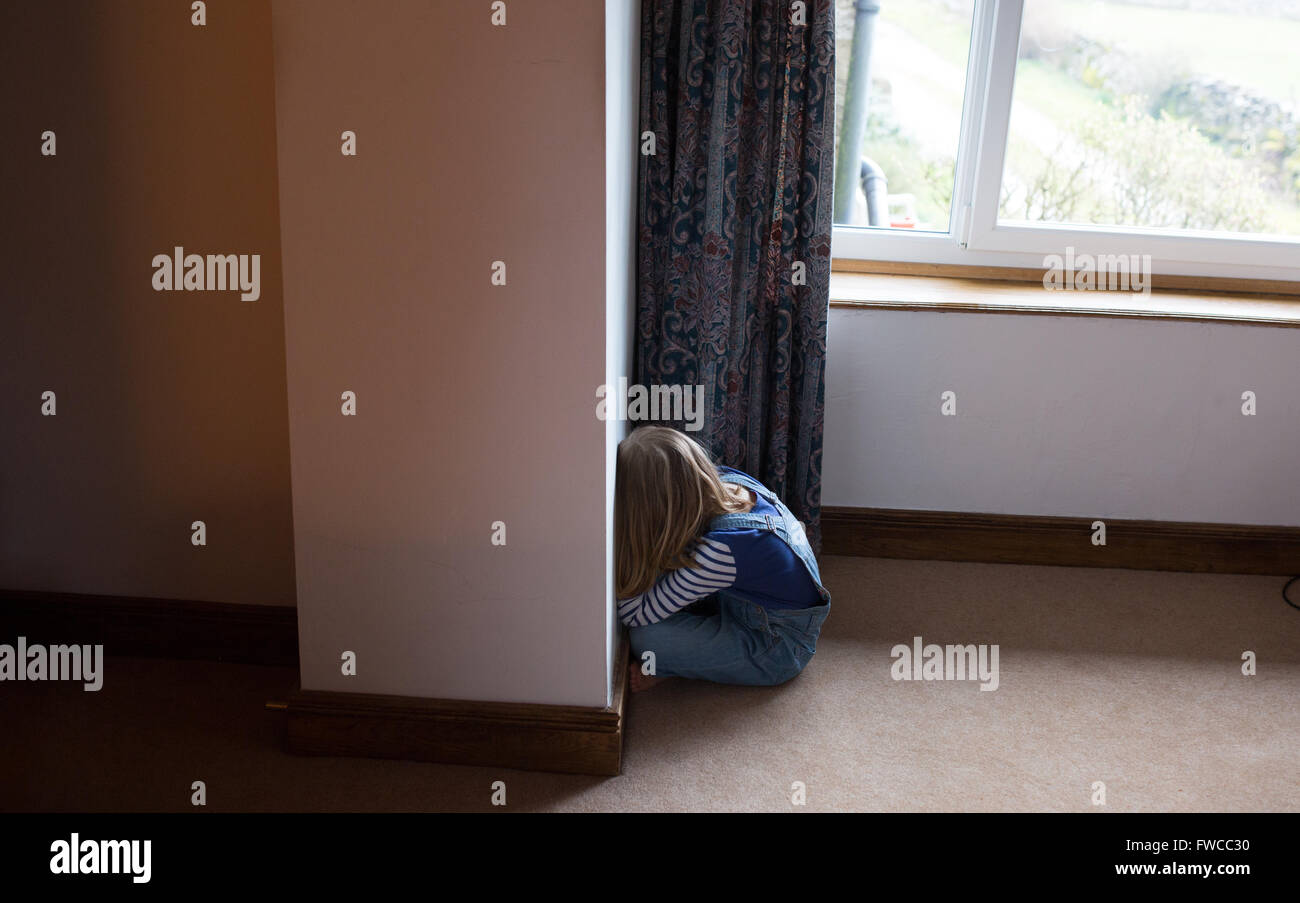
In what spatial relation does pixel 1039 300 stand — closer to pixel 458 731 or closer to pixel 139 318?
pixel 458 731

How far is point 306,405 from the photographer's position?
5.98 ft

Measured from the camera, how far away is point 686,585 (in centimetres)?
212

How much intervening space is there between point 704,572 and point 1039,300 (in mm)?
1357

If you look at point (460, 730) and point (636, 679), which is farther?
point (636, 679)

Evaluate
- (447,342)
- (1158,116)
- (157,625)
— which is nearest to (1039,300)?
(1158,116)

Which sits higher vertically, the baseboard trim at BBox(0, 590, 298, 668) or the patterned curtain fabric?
the patterned curtain fabric

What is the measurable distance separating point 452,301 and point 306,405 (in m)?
0.33

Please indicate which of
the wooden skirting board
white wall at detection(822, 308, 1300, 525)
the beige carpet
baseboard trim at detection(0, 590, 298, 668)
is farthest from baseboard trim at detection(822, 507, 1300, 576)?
baseboard trim at detection(0, 590, 298, 668)

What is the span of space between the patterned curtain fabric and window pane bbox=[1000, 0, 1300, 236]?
0.78 metres

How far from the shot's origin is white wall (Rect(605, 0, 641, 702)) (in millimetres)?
1722

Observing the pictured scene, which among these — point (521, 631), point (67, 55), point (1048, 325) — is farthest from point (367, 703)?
point (1048, 325)

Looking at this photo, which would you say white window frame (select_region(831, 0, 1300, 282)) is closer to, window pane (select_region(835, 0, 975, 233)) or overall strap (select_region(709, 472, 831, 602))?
window pane (select_region(835, 0, 975, 233))

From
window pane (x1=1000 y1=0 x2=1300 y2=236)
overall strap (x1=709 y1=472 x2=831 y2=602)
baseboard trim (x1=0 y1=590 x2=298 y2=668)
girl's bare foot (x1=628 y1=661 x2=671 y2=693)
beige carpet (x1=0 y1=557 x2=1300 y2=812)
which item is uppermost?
window pane (x1=1000 y1=0 x2=1300 y2=236)

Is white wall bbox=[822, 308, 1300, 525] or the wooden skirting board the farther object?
white wall bbox=[822, 308, 1300, 525]
